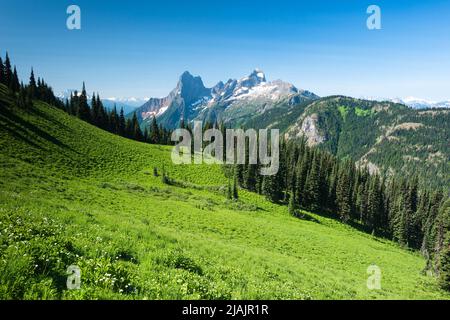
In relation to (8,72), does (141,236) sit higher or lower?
lower

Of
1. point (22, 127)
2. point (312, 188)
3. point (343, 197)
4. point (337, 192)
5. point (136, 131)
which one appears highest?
point (136, 131)

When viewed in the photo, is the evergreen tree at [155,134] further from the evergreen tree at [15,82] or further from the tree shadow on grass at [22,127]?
the tree shadow on grass at [22,127]

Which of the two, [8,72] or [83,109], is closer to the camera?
[8,72]

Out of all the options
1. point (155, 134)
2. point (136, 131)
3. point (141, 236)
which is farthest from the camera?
point (155, 134)

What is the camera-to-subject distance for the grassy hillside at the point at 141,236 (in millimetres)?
7125

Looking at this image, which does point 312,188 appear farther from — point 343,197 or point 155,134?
point 155,134

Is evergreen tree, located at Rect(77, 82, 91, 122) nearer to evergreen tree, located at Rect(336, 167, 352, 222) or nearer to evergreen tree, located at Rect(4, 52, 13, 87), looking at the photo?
evergreen tree, located at Rect(4, 52, 13, 87)

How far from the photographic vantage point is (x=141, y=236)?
14.1 m

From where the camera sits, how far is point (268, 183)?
7431 cm

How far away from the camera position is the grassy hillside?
712cm

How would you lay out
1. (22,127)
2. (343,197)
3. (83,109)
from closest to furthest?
1. (22,127)
2. (343,197)
3. (83,109)

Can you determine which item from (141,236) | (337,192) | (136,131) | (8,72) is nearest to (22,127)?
(8,72)

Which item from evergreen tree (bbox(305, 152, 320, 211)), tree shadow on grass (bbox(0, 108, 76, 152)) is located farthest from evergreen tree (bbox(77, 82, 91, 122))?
evergreen tree (bbox(305, 152, 320, 211))
